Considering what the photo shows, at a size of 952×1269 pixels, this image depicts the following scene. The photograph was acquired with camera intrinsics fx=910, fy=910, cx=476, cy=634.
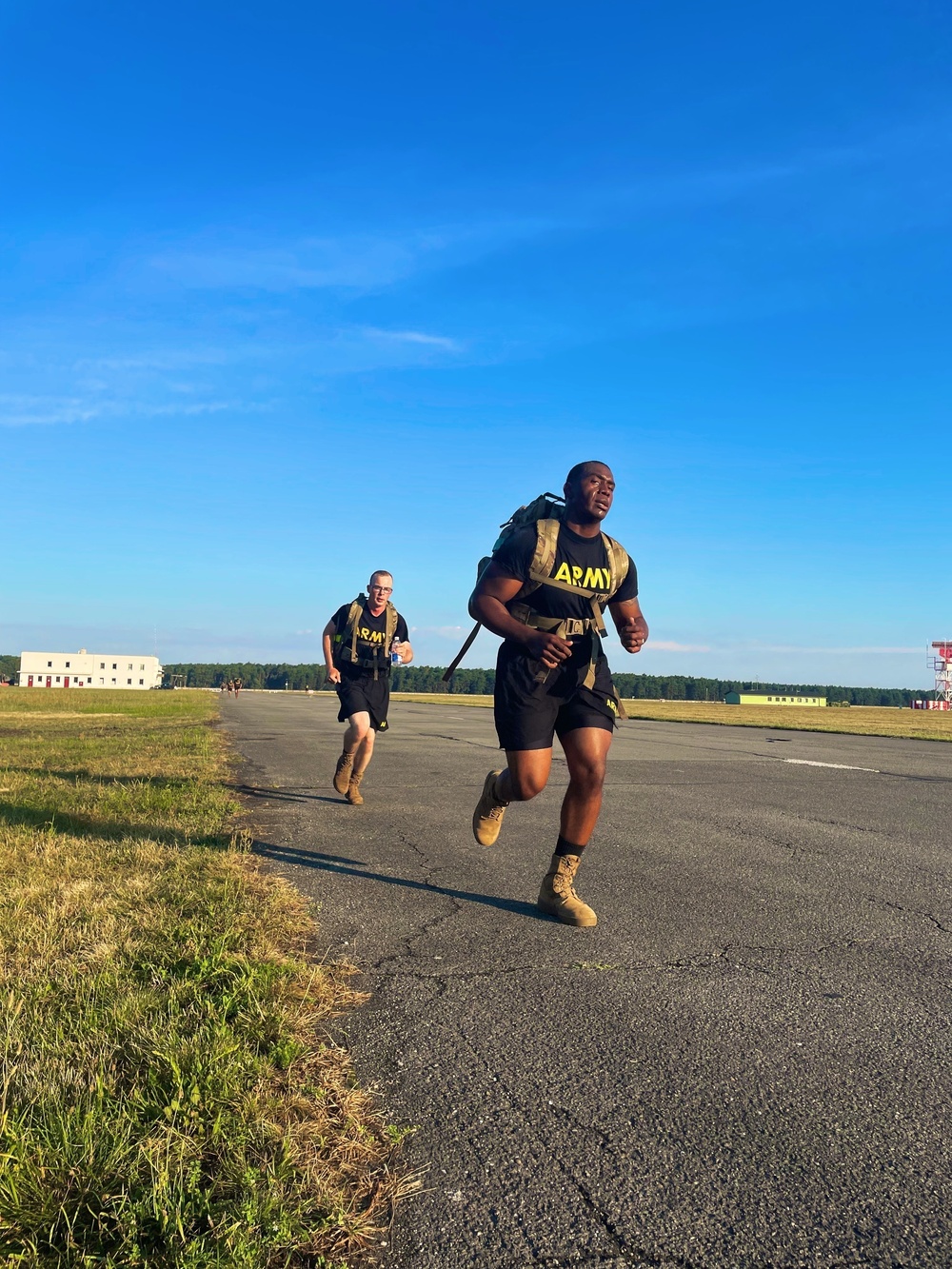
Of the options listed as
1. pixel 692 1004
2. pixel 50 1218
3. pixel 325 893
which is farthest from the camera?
pixel 325 893

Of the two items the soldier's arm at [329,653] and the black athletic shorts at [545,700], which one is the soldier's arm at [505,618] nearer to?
the black athletic shorts at [545,700]

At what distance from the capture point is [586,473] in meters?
4.81

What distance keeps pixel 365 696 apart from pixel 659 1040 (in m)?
6.13

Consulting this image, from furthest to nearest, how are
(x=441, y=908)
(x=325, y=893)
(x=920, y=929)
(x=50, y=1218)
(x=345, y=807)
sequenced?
(x=345, y=807) → (x=325, y=893) → (x=441, y=908) → (x=920, y=929) → (x=50, y=1218)

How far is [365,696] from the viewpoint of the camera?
8.87 metres

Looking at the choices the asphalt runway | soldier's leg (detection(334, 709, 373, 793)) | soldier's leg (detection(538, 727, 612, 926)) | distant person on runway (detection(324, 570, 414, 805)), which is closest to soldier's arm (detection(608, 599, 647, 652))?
soldier's leg (detection(538, 727, 612, 926))

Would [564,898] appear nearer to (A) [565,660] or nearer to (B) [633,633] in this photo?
(A) [565,660]

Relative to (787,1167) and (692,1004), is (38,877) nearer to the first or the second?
(692,1004)

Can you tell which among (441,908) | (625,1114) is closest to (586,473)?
(441,908)

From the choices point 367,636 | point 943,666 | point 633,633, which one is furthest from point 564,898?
point 943,666

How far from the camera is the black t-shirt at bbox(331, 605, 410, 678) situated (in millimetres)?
8914

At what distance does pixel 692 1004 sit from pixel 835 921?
5.47 ft

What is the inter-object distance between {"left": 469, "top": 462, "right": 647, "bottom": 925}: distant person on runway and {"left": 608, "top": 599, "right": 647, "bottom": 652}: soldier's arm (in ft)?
0.52

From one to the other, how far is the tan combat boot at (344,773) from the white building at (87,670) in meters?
157
